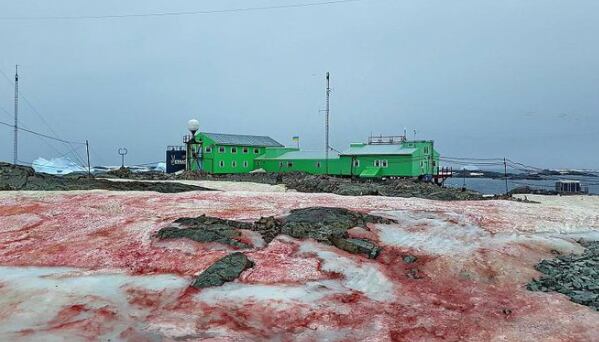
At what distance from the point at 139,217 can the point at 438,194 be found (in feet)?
65.9

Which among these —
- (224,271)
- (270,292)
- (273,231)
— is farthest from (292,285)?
(273,231)

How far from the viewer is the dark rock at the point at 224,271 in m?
10.8

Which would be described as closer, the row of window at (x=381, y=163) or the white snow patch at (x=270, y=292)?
the white snow patch at (x=270, y=292)

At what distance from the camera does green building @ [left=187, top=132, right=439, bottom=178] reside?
53.4m

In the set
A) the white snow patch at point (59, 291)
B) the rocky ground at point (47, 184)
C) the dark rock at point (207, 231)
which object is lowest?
the white snow patch at point (59, 291)

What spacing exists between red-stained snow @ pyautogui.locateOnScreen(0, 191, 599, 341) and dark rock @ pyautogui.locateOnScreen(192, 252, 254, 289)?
0.85ft

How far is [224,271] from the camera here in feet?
36.8

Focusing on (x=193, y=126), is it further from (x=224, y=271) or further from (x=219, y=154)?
(x=224, y=271)

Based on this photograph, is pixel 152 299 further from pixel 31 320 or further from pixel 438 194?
pixel 438 194

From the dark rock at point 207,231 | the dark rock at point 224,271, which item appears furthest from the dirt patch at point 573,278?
the dark rock at point 207,231

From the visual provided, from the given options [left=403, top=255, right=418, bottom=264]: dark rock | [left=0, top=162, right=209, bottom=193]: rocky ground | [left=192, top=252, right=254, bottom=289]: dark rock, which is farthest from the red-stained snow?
[left=0, top=162, right=209, bottom=193]: rocky ground

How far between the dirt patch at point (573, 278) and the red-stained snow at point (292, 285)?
0.33 metres

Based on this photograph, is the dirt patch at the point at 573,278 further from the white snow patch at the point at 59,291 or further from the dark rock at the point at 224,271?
the white snow patch at the point at 59,291

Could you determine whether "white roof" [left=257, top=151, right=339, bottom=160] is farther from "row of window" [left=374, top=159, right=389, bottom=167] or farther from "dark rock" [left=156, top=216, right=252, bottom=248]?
"dark rock" [left=156, top=216, right=252, bottom=248]
